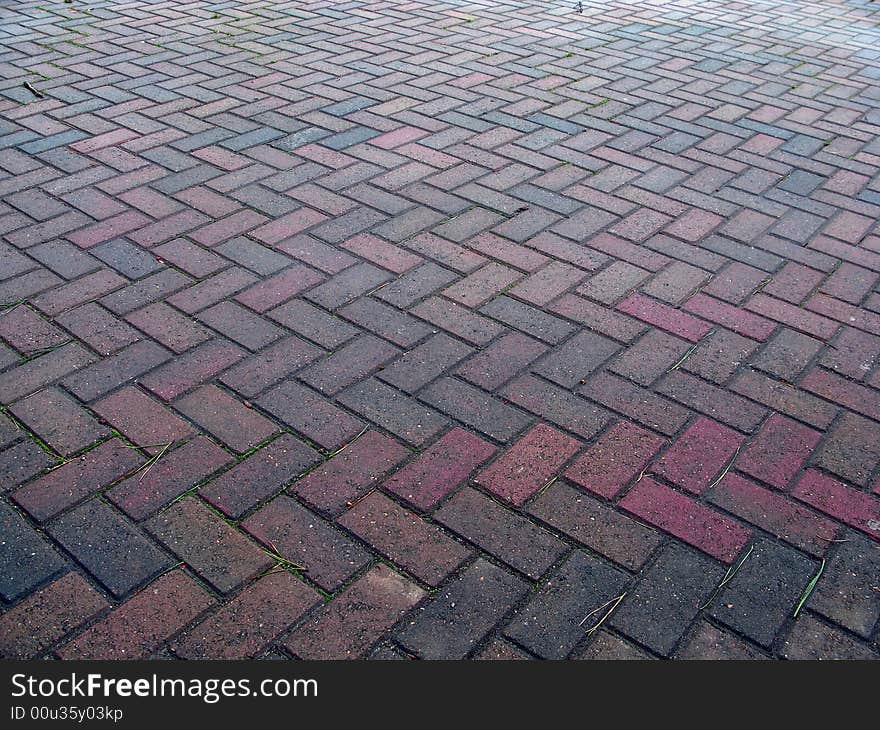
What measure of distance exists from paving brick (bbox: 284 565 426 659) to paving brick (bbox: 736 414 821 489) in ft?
3.43

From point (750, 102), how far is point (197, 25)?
12.4 ft

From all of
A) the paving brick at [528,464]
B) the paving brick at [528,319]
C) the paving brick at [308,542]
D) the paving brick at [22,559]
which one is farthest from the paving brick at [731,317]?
the paving brick at [22,559]

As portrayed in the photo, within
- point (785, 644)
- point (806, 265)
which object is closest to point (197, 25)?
point (806, 265)

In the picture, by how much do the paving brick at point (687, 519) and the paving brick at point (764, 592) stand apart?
6 cm

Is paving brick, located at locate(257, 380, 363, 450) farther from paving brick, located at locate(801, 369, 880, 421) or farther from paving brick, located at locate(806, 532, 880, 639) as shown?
paving brick, located at locate(801, 369, 880, 421)

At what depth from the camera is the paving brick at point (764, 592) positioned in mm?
1979

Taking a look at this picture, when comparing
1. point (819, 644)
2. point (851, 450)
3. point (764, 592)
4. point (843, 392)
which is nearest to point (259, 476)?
point (764, 592)

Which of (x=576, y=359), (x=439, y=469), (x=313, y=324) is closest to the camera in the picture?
(x=439, y=469)

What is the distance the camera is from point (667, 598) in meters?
2.04

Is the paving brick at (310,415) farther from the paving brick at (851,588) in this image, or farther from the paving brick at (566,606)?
the paving brick at (851,588)

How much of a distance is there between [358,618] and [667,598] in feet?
2.42

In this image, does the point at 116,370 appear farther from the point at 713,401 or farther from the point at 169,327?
the point at 713,401

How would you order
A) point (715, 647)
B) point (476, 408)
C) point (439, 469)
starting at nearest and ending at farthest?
1. point (715, 647)
2. point (439, 469)
3. point (476, 408)

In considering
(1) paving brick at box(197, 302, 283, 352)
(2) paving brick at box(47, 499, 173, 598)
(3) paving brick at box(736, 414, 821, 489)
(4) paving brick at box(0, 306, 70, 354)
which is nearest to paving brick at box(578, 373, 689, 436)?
(3) paving brick at box(736, 414, 821, 489)
